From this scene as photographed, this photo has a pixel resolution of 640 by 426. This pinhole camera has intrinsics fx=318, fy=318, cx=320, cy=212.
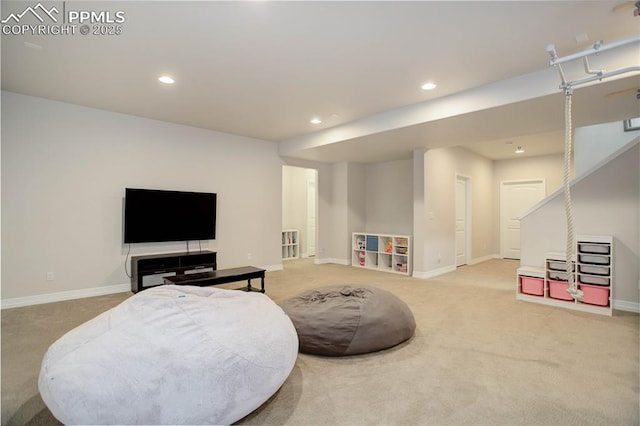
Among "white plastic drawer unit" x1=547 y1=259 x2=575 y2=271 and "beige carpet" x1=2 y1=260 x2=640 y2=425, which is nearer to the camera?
"beige carpet" x1=2 y1=260 x2=640 y2=425

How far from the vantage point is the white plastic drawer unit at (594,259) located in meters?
3.71

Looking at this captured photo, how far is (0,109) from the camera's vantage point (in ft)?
12.4

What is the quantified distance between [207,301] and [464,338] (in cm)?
231

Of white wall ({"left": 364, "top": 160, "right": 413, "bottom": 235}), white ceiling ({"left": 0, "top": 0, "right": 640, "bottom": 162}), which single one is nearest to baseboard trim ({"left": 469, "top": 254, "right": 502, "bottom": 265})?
white wall ({"left": 364, "top": 160, "right": 413, "bottom": 235})

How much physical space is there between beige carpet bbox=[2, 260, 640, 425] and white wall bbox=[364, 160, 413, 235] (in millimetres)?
3230

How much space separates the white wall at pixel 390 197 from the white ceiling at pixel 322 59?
7.59ft

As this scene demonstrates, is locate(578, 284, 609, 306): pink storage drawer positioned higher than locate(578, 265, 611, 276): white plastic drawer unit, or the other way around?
locate(578, 265, 611, 276): white plastic drawer unit

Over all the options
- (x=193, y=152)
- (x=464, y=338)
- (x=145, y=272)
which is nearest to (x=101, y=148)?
(x=193, y=152)

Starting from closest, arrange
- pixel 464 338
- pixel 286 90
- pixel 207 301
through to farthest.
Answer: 1. pixel 207 301
2. pixel 464 338
3. pixel 286 90

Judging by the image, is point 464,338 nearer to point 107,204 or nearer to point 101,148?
point 107,204

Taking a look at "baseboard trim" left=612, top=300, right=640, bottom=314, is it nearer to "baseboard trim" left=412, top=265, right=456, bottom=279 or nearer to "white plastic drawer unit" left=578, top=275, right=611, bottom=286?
"white plastic drawer unit" left=578, top=275, right=611, bottom=286

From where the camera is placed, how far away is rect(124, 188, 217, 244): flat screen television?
4.53m

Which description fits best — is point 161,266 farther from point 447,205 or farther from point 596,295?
point 596,295

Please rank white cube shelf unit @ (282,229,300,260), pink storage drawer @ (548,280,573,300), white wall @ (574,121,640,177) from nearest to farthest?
pink storage drawer @ (548,280,573,300) → white wall @ (574,121,640,177) → white cube shelf unit @ (282,229,300,260)
